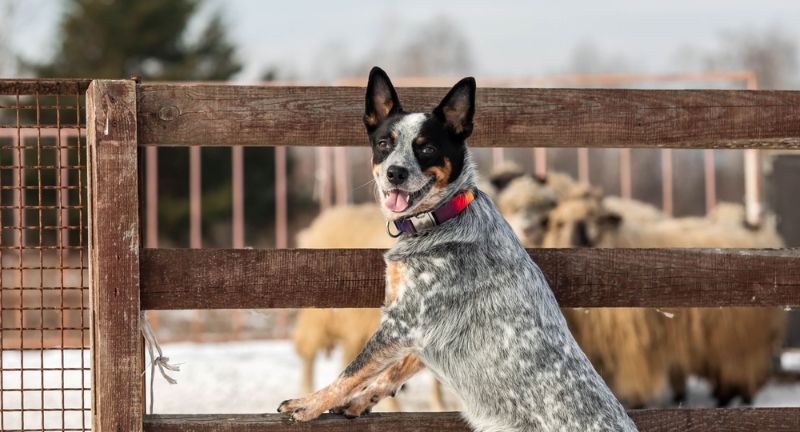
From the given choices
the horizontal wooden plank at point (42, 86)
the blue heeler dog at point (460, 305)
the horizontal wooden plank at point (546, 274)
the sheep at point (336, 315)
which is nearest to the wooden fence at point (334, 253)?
the horizontal wooden plank at point (546, 274)

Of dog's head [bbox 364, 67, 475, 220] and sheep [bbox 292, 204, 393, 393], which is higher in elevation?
dog's head [bbox 364, 67, 475, 220]

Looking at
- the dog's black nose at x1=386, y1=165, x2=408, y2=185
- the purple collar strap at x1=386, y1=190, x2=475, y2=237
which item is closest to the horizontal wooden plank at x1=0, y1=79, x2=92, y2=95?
the dog's black nose at x1=386, y1=165, x2=408, y2=185

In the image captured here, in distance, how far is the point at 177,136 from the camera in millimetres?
3303

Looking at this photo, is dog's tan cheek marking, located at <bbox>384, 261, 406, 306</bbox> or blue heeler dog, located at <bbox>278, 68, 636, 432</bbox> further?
dog's tan cheek marking, located at <bbox>384, 261, 406, 306</bbox>

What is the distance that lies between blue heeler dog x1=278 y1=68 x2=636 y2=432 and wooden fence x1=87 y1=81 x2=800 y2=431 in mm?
235

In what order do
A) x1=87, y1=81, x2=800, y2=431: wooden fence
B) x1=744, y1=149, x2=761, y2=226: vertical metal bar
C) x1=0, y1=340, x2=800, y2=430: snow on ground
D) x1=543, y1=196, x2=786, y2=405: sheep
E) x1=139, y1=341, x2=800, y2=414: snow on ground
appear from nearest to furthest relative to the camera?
x1=87, y1=81, x2=800, y2=431: wooden fence → x1=0, y1=340, x2=800, y2=430: snow on ground → x1=543, y1=196, x2=786, y2=405: sheep → x1=139, y1=341, x2=800, y2=414: snow on ground → x1=744, y1=149, x2=761, y2=226: vertical metal bar

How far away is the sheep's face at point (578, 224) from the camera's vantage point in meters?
6.79

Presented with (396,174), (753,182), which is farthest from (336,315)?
(753,182)

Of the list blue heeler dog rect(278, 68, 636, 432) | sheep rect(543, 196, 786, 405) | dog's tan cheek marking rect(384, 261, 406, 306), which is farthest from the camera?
sheep rect(543, 196, 786, 405)

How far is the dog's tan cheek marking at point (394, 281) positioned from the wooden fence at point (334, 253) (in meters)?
0.20

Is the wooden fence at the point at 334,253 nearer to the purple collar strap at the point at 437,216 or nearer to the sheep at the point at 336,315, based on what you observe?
the purple collar strap at the point at 437,216

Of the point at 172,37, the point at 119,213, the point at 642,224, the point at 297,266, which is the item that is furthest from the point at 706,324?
the point at 172,37

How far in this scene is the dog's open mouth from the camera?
3135 millimetres

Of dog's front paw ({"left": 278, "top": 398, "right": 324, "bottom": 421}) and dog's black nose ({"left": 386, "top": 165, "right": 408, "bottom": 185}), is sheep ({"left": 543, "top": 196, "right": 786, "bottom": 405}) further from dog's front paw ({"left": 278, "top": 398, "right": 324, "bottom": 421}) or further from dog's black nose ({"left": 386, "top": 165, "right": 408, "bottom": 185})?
dog's black nose ({"left": 386, "top": 165, "right": 408, "bottom": 185})
